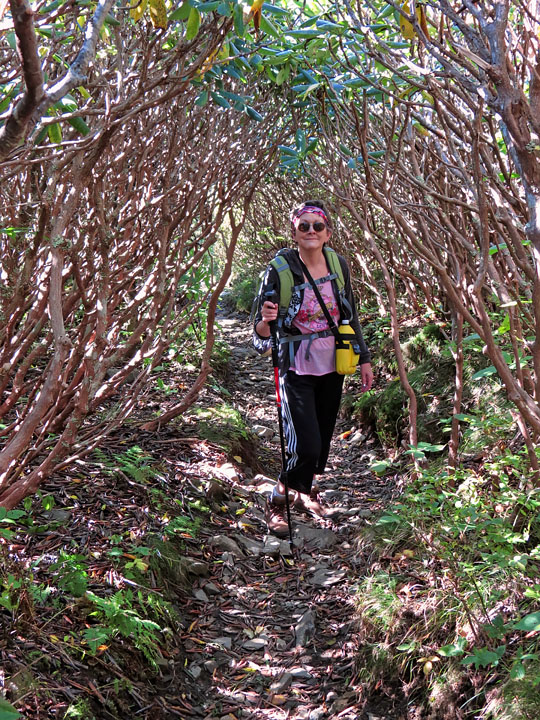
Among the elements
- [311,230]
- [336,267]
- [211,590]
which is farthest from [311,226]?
[211,590]

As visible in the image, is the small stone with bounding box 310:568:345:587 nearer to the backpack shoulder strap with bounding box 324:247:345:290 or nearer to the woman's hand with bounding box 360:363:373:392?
the woman's hand with bounding box 360:363:373:392

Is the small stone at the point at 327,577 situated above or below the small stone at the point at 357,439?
below

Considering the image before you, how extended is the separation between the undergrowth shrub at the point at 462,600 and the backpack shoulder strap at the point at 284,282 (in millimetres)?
1264

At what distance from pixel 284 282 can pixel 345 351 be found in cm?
55

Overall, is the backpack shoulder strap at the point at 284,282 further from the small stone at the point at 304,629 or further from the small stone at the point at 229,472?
the small stone at the point at 304,629

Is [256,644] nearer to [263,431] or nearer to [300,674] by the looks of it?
[300,674]

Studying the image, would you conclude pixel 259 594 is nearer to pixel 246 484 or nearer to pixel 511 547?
pixel 246 484

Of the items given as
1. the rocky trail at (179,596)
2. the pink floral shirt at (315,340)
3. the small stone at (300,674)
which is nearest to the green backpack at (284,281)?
the pink floral shirt at (315,340)

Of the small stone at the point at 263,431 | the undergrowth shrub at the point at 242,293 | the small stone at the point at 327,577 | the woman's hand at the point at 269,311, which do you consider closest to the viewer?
the small stone at the point at 327,577

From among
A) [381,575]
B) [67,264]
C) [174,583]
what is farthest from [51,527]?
[381,575]

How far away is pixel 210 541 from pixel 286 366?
111 centimetres

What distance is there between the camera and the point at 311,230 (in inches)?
144

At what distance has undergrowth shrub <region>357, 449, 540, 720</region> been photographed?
2156 mm

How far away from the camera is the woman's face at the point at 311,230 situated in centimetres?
366
